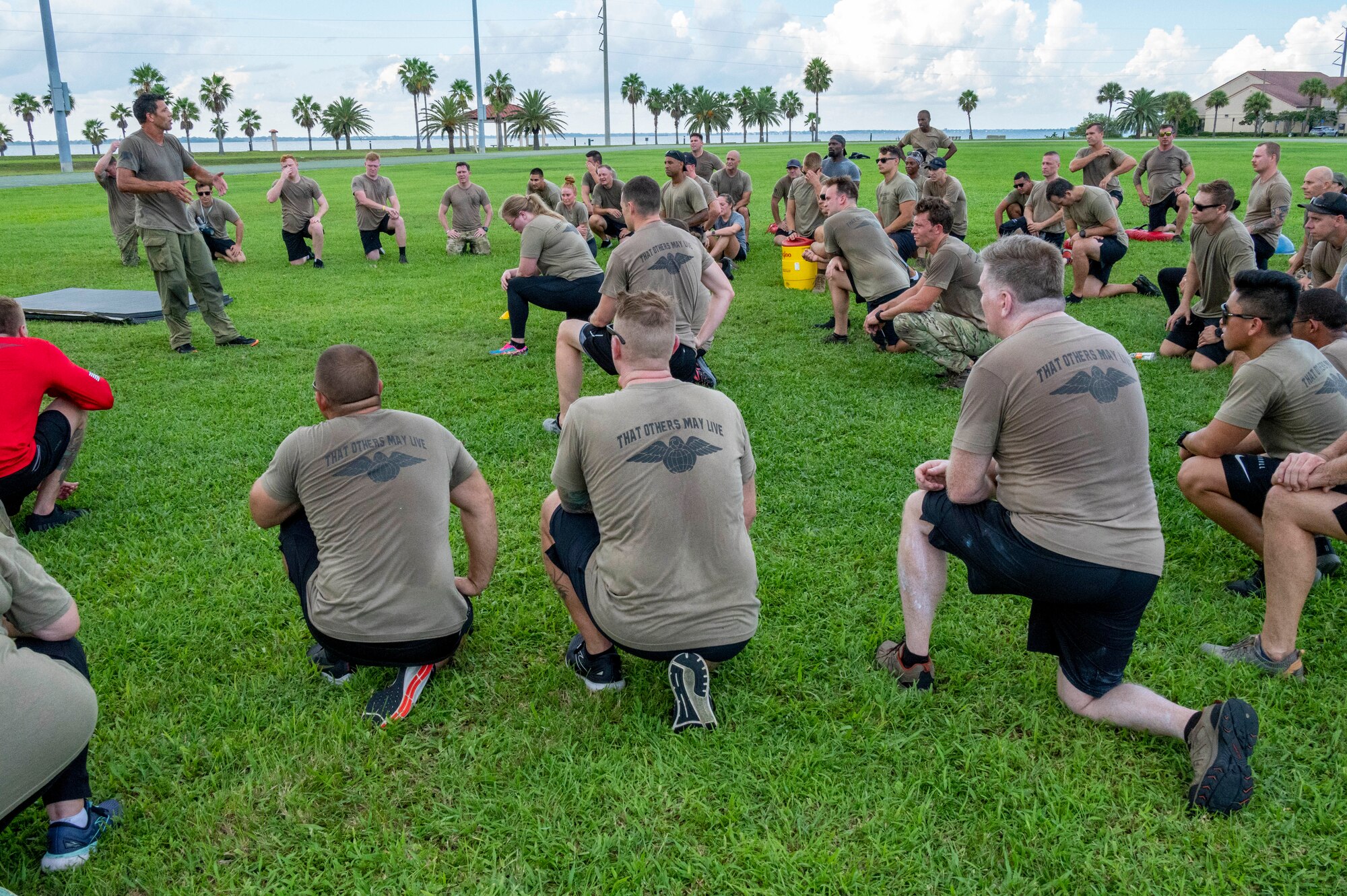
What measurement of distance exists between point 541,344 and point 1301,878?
25.4 ft

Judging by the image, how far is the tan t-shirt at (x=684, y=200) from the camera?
1253 cm

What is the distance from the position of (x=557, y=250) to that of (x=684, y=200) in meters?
5.22

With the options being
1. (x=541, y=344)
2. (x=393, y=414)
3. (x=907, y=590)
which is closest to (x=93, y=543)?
(x=393, y=414)

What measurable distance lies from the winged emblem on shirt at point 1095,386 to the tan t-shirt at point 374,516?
220 cm

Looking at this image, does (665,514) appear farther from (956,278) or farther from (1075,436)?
(956,278)

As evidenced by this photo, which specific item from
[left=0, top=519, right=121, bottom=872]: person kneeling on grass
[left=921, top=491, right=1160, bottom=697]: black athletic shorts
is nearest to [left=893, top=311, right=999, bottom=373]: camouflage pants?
[left=921, top=491, right=1160, bottom=697]: black athletic shorts

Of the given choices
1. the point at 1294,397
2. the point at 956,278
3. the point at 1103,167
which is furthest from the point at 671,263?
the point at 1103,167

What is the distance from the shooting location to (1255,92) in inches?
3610

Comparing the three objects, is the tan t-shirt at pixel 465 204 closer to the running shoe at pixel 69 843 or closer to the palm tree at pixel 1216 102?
the running shoe at pixel 69 843

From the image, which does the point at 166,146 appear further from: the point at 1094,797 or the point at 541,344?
the point at 1094,797

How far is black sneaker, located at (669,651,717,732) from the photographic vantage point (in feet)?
10.00

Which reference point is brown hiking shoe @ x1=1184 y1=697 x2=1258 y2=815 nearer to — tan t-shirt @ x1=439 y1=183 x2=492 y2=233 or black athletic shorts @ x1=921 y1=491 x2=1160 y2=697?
black athletic shorts @ x1=921 y1=491 x2=1160 y2=697

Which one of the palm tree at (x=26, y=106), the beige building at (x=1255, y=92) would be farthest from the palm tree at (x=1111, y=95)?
the palm tree at (x=26, y=106)

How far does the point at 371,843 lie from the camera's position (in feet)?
8.73
